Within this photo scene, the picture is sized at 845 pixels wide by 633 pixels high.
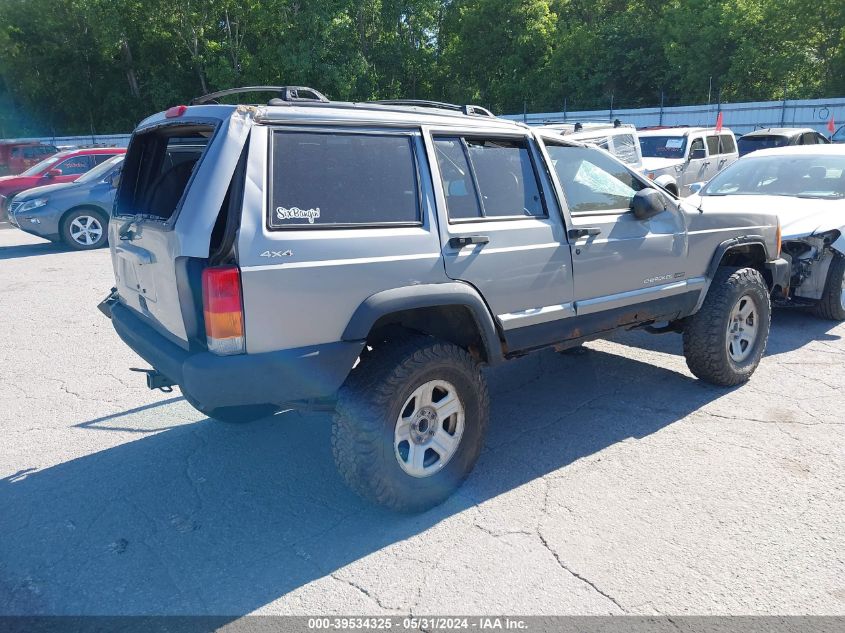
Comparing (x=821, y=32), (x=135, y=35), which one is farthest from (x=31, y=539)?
(x=135, y=35)

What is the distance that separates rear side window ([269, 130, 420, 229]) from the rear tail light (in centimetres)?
32

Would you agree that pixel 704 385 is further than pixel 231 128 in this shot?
Yes

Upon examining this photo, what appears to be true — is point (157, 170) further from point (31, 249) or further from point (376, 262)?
point (31, 249)

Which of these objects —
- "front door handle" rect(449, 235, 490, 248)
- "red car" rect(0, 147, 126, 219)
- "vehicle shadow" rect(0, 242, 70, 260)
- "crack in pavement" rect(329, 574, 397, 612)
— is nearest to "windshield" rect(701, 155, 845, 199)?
"front door handle" rect(449, 235, 490, 248)

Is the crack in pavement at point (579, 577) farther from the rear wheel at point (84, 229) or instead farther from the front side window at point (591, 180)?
the rear wheel at point (84, 229)

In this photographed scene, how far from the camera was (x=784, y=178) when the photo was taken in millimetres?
7699

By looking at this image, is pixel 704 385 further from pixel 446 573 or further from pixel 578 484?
pixel 446 573

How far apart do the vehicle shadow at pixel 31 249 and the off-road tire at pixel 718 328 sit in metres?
11.0

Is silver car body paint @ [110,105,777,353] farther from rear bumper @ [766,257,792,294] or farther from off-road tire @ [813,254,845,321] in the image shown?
off-road tire @ [813,254,845,321]

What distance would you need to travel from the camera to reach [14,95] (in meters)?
45.0

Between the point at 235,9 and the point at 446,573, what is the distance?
132 ft

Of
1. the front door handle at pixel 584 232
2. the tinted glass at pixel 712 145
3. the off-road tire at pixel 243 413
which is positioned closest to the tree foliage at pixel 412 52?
the tinted glass at pixel 712 145

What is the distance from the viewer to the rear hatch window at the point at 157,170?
3.84m

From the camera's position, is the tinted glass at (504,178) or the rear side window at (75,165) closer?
the tinted glass at (504,178)
